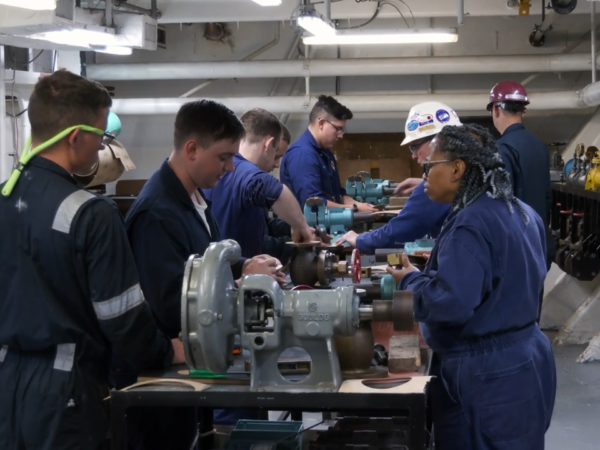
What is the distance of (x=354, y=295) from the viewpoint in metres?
1.75

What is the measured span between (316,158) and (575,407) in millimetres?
2016

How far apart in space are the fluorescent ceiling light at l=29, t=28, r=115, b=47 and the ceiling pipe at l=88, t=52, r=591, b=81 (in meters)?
2.30

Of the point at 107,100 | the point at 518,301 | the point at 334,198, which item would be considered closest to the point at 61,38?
the point at 334,198

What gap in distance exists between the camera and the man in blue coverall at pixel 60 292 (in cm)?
174

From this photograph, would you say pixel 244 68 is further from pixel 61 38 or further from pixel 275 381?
pixel 275 381

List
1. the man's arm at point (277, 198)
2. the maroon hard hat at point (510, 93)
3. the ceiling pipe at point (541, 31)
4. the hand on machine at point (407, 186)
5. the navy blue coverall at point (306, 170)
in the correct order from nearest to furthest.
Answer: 1. the man's arm at point (277, 198)
2. the maroon hard hat at point (510, 93)
3. the navy blue coverall at point (306, 170)
4. the hand on machine at point (407, 186)
5. the ceiling pipe at point (541, 31)

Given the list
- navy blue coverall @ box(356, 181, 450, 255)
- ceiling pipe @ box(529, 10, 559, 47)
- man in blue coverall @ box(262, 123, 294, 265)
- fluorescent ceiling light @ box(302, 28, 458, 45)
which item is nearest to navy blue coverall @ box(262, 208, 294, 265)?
man in blue coverall @ box(262, 123, 294, 265)

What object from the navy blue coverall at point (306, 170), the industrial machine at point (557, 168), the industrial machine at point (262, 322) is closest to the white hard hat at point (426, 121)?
the navy blue coverall at point (306, 170)

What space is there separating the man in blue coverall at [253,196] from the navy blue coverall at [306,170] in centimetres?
95

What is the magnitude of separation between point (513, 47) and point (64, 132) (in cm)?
650

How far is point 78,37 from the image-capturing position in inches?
176

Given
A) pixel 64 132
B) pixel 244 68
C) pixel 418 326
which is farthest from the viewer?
pixel 244 68

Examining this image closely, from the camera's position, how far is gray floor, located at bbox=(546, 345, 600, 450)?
3.65 m

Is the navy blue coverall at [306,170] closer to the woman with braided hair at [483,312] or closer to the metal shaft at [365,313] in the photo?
the woman with braided hair at [483,312]
